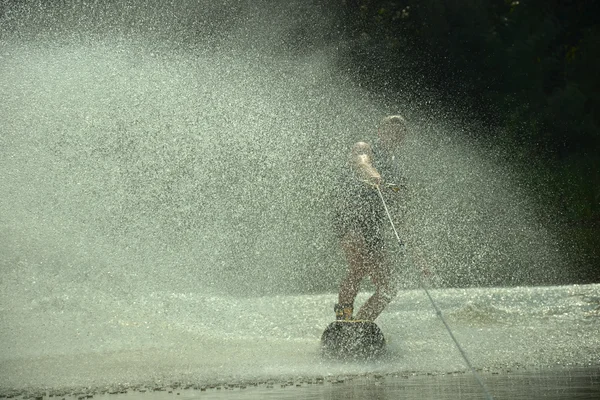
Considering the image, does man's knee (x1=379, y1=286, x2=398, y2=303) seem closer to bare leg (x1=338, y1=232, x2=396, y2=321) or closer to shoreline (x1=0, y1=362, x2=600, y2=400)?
bare leg (x1=338, y1=232, x2=396, y2=321)

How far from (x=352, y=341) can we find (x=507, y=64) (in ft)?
51.2

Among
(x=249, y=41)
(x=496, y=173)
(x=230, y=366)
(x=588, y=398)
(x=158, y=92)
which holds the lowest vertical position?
(x=588, y=398)

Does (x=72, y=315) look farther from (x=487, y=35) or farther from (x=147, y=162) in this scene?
(x=487, y=35)

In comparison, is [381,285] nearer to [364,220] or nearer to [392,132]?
[364,220]

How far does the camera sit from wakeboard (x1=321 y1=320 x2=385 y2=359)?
7.57 meters

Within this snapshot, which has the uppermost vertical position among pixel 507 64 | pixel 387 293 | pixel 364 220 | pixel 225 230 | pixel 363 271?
pixel 507 64

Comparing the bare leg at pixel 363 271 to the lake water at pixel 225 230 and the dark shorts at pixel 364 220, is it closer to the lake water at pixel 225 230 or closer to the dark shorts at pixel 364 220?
the dark shorts at pixel 364 220

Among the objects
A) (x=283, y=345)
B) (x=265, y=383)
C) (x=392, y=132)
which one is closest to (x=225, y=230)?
(x=283, y=345)

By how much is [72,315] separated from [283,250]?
7317 millimetres

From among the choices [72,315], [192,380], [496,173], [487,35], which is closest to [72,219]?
[72,315]

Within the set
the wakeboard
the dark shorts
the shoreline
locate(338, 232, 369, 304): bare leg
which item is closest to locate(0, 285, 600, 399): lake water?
the shoreline

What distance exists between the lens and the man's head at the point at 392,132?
26.7ft

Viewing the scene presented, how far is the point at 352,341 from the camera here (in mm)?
7602

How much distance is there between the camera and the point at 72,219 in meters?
10.1
